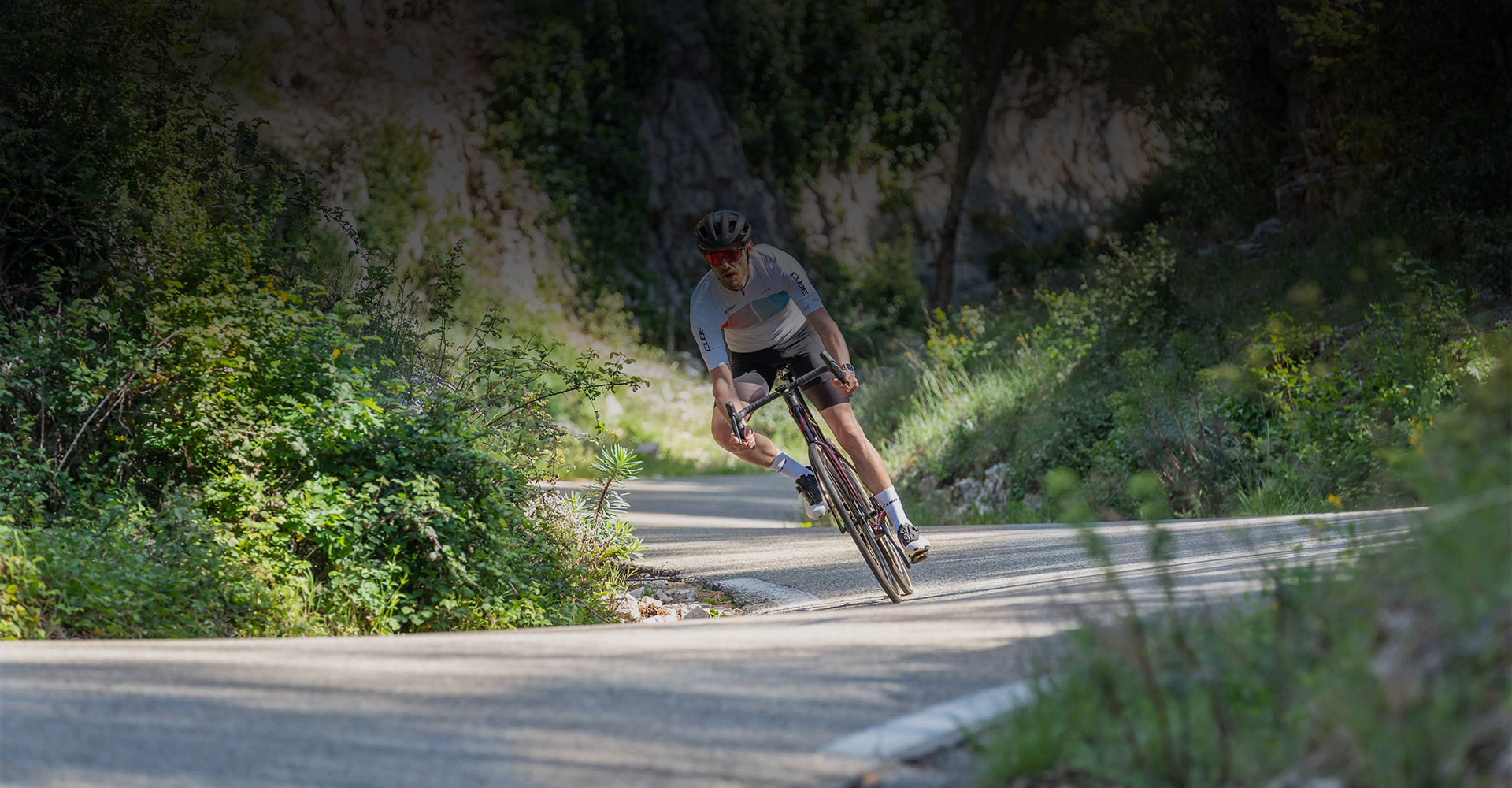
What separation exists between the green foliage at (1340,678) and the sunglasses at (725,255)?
388 cm

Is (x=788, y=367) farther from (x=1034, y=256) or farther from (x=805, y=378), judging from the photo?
(x=1034, y=256)

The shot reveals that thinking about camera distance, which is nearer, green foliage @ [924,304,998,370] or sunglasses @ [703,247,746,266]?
sunglasses @ [703,247,746,266]

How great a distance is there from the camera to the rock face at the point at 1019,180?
93.9ft

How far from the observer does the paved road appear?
2.90m

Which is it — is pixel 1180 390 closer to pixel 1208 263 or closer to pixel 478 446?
pixel 1208 263

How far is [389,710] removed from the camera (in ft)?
11.0

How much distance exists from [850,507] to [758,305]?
1228 mm

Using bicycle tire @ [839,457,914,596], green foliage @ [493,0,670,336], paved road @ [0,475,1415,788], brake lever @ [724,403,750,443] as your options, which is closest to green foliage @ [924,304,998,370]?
bicycle tire @ [839,457,914,596]

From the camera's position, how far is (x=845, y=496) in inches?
261

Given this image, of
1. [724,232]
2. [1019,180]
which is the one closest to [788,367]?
[724,232]

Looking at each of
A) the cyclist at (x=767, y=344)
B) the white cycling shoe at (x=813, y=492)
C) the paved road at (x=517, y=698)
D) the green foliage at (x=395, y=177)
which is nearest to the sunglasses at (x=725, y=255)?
the cyclist at (x=767, y=344)

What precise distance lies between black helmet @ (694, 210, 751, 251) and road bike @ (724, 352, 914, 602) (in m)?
0.77

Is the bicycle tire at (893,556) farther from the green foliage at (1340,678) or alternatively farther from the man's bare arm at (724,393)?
the green foliage at (1340,678)

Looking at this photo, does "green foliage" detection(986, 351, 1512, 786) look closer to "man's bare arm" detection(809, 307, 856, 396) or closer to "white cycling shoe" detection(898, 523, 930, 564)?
"white cycling shoe" detection(898, 523, 930, 564)
